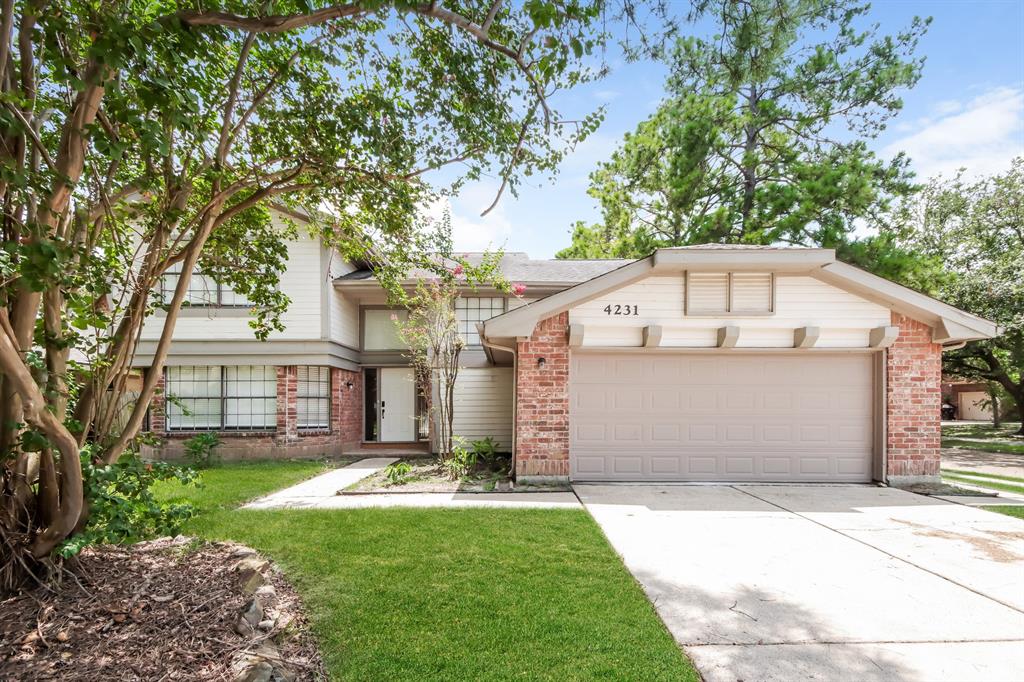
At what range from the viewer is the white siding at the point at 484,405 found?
1023 centimetres

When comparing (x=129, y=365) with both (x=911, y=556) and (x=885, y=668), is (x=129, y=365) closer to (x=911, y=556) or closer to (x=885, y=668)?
(x=885, y=668)

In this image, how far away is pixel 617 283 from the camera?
7.57m

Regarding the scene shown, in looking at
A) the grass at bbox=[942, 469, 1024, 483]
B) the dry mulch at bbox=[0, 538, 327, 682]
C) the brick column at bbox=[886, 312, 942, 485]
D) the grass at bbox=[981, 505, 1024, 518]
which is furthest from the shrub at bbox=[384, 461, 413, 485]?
the grass at bbox=[942, 469, 1024, 483]

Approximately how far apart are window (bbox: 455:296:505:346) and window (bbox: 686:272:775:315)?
5662 mm

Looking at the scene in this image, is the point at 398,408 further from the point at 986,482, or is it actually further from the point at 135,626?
the point at 986,482

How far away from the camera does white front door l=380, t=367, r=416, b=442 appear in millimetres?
13047

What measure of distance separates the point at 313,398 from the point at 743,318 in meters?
9.27

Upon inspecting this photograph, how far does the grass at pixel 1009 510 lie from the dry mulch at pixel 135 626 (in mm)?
8098

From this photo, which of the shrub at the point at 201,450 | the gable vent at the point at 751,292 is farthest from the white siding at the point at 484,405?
the shrub at the point at 201,450

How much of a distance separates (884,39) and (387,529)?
1922 centimetres

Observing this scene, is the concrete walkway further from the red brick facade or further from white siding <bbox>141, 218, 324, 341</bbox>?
white siding <bbox>141, 218, 324, 341</bbox>

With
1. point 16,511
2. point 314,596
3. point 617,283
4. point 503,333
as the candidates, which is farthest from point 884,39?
point 16,511

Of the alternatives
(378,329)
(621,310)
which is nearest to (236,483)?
(378,329)

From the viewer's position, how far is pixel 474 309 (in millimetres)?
12461
